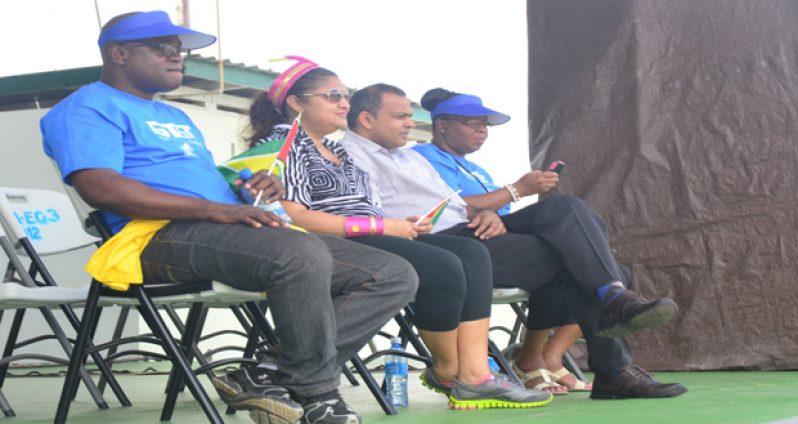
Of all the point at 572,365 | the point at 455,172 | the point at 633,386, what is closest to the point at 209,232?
the point at 633,386

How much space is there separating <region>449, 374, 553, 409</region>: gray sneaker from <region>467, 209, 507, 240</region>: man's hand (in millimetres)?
640

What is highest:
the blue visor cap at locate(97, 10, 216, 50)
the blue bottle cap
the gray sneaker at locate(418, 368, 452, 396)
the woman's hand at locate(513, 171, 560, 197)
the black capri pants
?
the blue visor cap at locate(97, 10, 216, 50)

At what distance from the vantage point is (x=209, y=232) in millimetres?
2820

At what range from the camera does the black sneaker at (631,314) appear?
3283 mm

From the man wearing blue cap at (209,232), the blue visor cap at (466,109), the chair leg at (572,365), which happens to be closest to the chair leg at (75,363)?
the man wearing blue cap at (209,232)

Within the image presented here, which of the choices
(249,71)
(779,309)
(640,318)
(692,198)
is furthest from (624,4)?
(249,71)

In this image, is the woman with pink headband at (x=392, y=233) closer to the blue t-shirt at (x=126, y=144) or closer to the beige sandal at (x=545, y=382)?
the blue t-shirt at (x=126, y=144)

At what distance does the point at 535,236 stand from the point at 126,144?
1.65 metres

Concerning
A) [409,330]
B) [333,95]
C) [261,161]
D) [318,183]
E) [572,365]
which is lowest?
[572,365]

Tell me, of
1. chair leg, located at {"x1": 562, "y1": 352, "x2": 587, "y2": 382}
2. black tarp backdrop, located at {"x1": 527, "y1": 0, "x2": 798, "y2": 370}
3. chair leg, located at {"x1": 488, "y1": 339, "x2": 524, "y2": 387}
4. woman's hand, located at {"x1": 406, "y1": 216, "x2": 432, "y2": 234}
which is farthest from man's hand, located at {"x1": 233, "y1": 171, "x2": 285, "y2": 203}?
black tarp backdrop, located at {"x1": 527, "y1": 0, "x2": 798, "y2": 370}

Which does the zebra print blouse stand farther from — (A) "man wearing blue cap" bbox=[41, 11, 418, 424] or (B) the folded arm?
(B) the folded arm

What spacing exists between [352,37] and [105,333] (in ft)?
20.7

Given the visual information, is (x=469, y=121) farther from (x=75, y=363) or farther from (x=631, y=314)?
(x=75, y=363)

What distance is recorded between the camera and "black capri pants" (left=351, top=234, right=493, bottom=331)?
3365 millimetres
